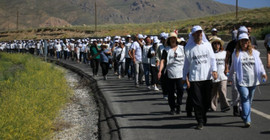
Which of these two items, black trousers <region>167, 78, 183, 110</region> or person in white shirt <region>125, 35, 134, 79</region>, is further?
person in white shirt <region>125, 35, 134, 79</region>

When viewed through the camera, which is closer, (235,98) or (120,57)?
(235,98)

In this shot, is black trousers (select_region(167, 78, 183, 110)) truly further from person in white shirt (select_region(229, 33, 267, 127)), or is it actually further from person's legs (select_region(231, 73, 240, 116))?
person in white shirt (select_region(229, 33, 267, 127))

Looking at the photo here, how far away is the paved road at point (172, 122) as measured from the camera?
826 cm

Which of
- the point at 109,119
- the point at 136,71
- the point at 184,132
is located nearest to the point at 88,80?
the point at 136,71

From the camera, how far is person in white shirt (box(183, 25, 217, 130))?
27.8 feet

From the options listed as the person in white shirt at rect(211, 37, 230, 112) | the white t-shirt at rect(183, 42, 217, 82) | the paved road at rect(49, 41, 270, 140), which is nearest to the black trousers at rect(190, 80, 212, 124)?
the white t-shirt at rect(183, 42, 217, 82)

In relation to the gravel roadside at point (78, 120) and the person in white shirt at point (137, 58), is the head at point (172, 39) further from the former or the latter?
the person in white shirt at point (137, 58)

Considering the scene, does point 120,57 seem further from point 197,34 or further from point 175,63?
point 197,34

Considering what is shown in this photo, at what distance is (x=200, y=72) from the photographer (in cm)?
848

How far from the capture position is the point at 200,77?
8.48 m

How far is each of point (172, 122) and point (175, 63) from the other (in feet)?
4.97

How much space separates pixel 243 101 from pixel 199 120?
0.87 metres

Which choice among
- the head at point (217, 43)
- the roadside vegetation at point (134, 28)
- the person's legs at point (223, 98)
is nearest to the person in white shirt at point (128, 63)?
the head at point (217, 43)

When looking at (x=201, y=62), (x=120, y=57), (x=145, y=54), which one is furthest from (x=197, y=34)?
(x=120, y=57)
